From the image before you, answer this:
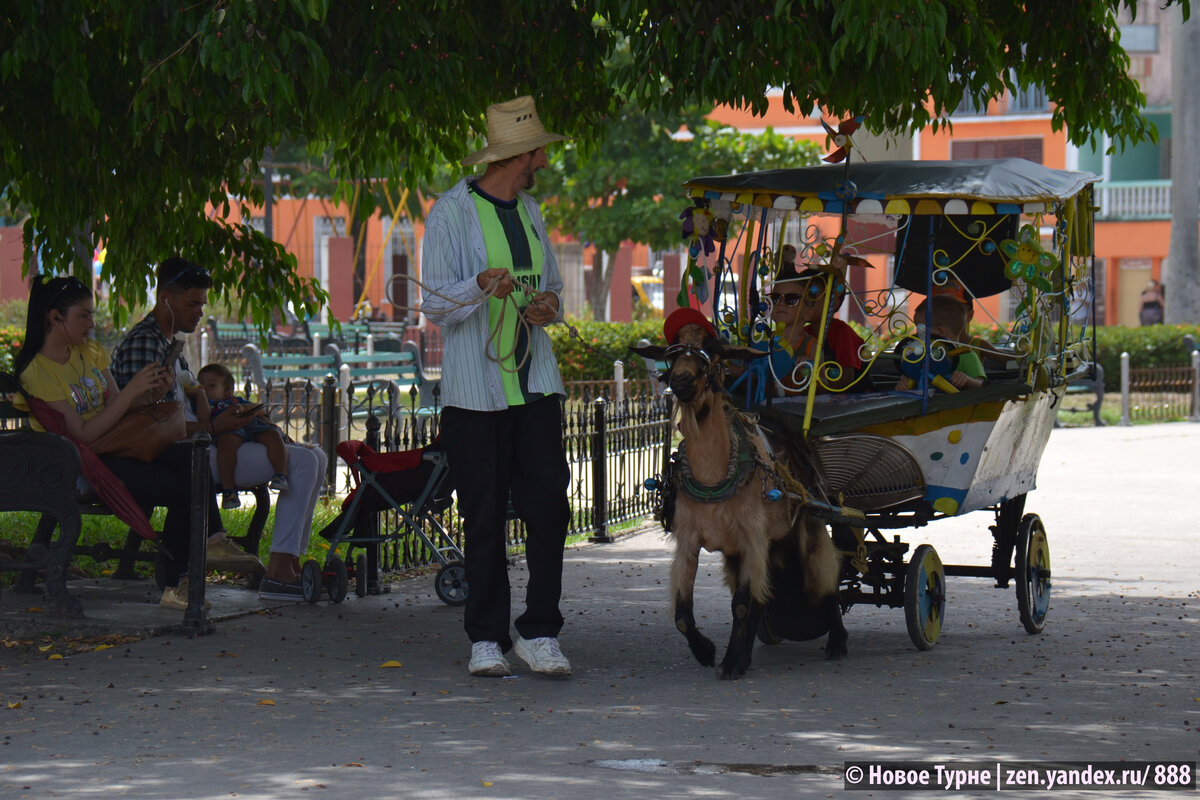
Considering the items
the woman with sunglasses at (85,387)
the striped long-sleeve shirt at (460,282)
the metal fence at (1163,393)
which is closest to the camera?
the striped long-sleeve shirt at (460,282)

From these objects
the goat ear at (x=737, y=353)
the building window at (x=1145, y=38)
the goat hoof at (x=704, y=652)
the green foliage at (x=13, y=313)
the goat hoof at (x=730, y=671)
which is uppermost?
the building window at (x=1145, y=38)

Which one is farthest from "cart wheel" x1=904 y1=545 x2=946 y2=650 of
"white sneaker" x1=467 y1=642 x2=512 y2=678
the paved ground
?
"white sneaker" x1=467 y1=642 x2=512 y2=678

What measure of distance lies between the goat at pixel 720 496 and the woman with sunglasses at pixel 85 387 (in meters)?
2.61

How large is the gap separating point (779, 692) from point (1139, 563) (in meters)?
5.27

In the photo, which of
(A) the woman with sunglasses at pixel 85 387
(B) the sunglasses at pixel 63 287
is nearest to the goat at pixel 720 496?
(A) the woman with sunglasses at pixel 85 387

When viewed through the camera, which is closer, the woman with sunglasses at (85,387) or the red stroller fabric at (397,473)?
the woman with sunglasses at (85,387)

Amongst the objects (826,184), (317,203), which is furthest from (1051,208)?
(317,203)

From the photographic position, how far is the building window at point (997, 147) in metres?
46.1

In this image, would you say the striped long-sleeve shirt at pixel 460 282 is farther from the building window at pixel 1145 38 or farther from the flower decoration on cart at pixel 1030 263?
the building window at pixel 1145 38

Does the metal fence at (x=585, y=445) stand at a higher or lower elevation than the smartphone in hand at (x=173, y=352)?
lower

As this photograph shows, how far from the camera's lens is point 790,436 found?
7.29 meters

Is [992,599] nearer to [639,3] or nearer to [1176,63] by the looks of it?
[639,3]

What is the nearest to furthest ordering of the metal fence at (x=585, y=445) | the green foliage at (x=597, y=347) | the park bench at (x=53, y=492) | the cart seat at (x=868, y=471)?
the cart seat at (x=868, y=471)
the park bench at (x=53, y=492)
the metal fence at (x=585, y=445)
the green foliage at (x=597, y=347)

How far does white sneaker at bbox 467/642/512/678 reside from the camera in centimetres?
686
